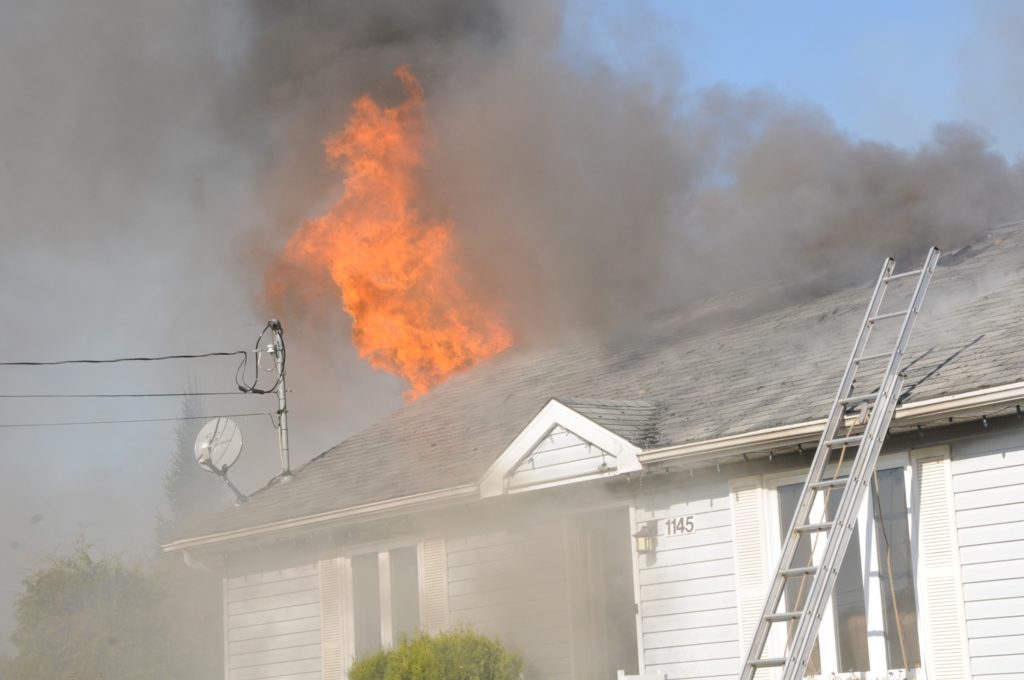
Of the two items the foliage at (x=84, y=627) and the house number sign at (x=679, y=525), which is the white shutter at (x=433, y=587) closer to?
the house number sign at (x=679, y=525)

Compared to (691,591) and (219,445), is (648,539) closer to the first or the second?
(691,591)

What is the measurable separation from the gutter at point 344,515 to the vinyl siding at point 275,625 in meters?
0.66

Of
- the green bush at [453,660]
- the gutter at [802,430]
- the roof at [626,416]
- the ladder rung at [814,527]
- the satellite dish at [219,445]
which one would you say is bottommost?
the green bush at [453,660]

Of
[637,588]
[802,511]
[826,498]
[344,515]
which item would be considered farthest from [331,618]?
[802,511]

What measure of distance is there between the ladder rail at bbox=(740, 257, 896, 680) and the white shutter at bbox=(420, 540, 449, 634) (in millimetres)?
4670

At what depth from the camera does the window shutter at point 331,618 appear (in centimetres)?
1567

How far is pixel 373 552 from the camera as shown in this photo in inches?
609

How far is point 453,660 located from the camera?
12734 mm

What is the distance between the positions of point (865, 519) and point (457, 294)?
7.90m

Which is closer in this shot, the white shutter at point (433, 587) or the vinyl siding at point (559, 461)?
the vinyl siding at point (559, 461)

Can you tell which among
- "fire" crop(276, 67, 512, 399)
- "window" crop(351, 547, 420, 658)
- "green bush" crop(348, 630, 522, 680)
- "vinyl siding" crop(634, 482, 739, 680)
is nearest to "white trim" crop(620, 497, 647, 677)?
"vinyl siding" crop(634, 482, 739, 680)

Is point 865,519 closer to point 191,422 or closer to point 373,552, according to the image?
point 373,552

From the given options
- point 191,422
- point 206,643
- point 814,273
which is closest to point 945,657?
point 814,273

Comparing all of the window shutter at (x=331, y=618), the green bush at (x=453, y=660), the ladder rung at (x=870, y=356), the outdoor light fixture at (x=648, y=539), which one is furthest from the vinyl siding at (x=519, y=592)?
the ladder rung at (x=870, y=356)
